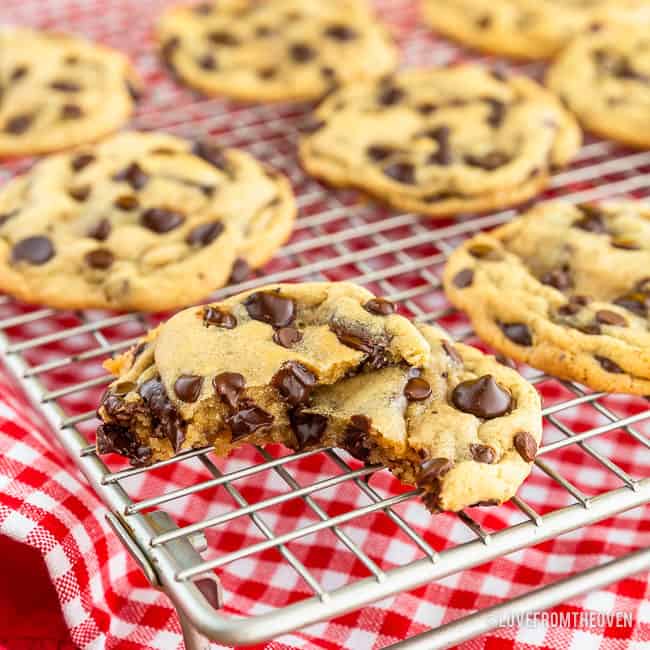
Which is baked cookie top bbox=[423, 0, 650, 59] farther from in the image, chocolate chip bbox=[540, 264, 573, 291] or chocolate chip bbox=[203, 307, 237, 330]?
chocolate chip bbox=[203, 307, 237, 330]

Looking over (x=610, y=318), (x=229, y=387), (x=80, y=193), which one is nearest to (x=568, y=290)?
(x=610, y=318)

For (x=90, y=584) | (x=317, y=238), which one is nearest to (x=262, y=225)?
(x=317, y=238)

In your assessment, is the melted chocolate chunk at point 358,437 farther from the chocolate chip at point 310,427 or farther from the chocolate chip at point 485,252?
the chocolate chip at point 485,252

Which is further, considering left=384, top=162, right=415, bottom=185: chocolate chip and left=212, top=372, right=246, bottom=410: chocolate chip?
left=384, top=162, right=415, bottom=185: chocolate chip

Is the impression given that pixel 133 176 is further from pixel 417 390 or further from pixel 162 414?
pixel 417 390

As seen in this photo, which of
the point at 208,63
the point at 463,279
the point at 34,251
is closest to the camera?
the point at 463,279

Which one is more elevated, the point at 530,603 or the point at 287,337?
the point at 287,337

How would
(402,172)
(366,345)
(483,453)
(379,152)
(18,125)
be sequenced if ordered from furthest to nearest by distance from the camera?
(18,125)
(379,152)
(402,172)
(366,345)
(483,453)

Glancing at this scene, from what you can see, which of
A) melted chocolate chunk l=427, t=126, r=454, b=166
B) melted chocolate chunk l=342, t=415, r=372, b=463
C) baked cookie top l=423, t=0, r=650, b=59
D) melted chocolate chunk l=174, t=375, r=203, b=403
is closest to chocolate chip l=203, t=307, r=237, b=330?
melted chocolate chunk l=174, t=375, r=203, b=403
